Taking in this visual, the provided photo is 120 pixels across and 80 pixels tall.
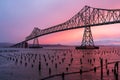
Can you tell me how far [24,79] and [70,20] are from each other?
99078mm

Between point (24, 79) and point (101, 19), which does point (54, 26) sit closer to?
point (101, 19)

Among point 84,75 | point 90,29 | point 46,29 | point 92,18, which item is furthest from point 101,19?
point 84,75

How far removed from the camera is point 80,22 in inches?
5226

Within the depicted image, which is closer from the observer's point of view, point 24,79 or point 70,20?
point 24,79

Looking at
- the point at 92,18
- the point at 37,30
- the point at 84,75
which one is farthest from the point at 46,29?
the point at 84,75

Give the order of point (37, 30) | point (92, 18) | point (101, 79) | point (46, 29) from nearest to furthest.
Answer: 1. point (101, 79)
2. point (92, 18)
3. point (46, 29)
4. point (37, 30)

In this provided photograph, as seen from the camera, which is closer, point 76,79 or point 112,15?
point 76,79

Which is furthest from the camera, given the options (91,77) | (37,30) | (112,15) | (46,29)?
(37,30)

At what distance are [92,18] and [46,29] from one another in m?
37.4

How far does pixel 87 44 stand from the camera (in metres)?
140

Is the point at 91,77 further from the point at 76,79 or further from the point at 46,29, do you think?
the point at 46,29

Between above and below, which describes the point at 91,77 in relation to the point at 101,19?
below

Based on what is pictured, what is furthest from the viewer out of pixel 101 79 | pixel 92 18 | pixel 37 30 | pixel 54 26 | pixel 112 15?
pixel 37 30

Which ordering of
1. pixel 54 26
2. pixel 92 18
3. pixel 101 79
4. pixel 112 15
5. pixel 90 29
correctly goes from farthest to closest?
pixel 54 26 < pixel 90 29 < pixel 92 18 < pixel 112 15 < pixel 101 79
